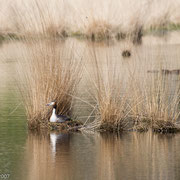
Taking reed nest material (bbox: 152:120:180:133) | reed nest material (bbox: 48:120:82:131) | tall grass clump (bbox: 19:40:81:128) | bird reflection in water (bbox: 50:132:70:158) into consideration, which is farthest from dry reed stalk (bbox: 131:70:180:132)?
bird reflection in water (bbox: 50:132:70:158)

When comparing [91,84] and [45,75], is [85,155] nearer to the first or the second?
[91,84]

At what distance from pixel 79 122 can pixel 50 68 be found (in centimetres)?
114

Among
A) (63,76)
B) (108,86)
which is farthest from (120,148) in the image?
(63,76)

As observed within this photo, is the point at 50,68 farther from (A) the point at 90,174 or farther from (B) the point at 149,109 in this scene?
(A) the point at 90,174

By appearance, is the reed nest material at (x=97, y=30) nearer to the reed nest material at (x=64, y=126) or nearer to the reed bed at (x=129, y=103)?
the reed bed at (x=129, y=103)

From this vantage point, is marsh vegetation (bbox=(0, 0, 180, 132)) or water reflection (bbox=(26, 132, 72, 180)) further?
marsh vegetation (bbox=(0, 0, 180, 132))

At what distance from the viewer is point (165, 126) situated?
10656 millimetres

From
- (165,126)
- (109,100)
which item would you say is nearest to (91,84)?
(109,100)

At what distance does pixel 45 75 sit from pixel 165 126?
2.40 metres

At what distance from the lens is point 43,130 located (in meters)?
10.9

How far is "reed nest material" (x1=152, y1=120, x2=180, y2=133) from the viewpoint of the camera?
10648 millimetres

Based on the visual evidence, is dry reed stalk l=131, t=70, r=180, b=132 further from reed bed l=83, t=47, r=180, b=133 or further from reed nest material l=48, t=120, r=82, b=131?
reed nest material l=48, t=120, r=82, b=131

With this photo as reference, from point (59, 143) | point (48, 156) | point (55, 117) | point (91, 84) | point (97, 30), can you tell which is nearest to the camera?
point (48, 156)

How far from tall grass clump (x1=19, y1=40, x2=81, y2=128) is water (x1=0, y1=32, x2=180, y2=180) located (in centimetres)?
39
